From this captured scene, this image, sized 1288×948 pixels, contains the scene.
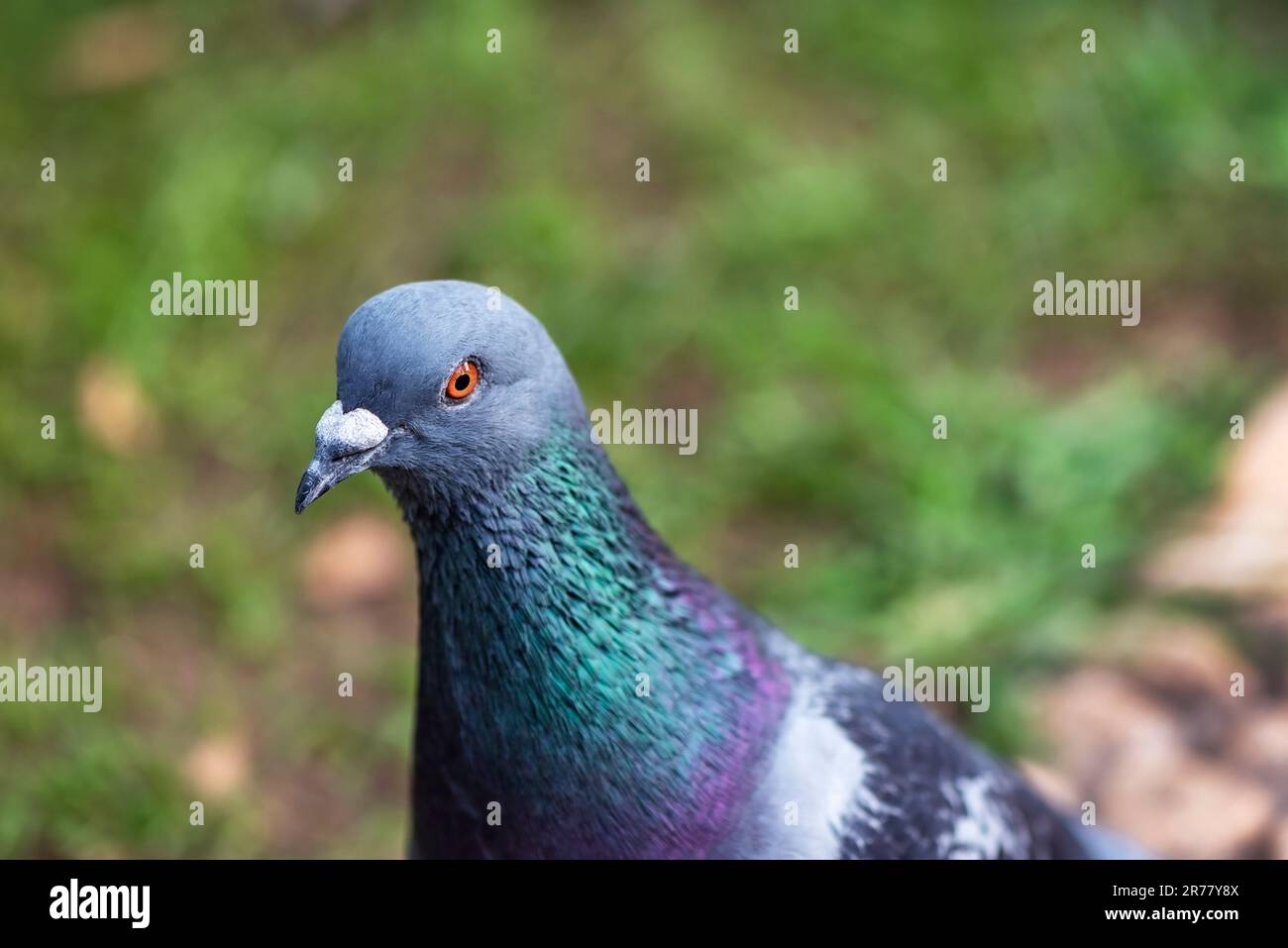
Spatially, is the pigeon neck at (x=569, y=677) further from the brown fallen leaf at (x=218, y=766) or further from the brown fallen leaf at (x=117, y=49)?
the brown fallen leaf at (x=117, y=49)

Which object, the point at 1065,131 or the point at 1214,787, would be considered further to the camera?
the point at 1065,131

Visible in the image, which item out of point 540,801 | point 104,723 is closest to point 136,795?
point 104,723

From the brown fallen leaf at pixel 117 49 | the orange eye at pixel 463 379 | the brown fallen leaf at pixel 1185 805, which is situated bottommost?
the brown fallen leaf at pixel 1185 805

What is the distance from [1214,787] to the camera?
14.7ft

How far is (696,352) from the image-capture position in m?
6.24

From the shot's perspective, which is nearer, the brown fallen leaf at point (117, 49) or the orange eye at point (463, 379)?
the orange eye at point (463, 379)

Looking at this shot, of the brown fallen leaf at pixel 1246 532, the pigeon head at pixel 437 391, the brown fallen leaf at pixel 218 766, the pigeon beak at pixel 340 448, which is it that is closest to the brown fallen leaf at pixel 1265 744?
the brown fallen leaf at pixel 1246 532

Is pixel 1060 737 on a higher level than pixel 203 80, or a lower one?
lower

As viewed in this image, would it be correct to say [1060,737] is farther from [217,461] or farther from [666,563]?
[217,461]

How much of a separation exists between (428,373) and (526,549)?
451mm

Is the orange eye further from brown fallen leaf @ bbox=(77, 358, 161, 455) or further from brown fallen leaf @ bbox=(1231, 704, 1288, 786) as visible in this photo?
brown fallen leaf @ bbox=(77, 358, 161, 455)

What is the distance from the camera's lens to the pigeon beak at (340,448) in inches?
120

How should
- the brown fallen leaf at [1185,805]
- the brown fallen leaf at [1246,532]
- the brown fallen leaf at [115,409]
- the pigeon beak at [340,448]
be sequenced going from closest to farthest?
the pigeon beak at [340,448] < the brown fallen leaf at [1185,805] < the brown fallen leaf at [1246,532] < the brown fallen leaf at [115,409]

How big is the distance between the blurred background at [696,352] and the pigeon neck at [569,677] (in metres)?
1.79
